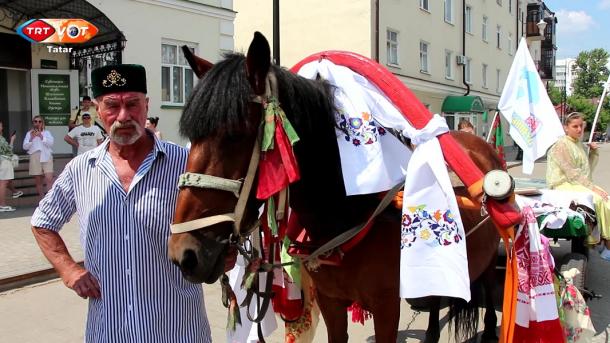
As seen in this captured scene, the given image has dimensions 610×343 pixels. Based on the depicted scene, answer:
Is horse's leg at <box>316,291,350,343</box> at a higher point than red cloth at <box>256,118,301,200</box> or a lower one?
lower

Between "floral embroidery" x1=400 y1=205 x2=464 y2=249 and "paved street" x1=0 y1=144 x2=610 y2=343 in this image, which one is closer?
"floral embroidery" x1=400 y1=205 x2=464 y2=249

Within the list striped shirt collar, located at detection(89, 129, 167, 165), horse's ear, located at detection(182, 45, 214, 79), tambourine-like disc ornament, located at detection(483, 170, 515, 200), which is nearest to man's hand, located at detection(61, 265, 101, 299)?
striped shirt collar, located at detection(89, 129, 167, 165)

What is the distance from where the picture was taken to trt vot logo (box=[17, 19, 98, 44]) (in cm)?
1053

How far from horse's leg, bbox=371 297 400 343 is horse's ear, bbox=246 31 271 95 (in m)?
1.22

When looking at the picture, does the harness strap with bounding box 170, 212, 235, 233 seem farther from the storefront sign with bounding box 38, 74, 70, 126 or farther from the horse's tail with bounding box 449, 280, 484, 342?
the storefront sign with bounding box 38, 74, 70, 126

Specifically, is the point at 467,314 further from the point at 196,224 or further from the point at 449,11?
the point at 449,11

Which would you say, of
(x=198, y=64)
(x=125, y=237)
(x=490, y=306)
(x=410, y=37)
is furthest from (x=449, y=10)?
(x=125, y=237)

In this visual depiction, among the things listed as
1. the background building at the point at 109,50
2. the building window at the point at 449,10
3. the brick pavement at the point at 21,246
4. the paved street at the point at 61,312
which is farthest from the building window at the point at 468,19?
the brick pavement at the point at 21,246

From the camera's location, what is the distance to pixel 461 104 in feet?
77.0

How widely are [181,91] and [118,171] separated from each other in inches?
473

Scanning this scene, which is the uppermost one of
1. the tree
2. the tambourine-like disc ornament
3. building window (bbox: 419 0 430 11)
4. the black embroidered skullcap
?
the tree

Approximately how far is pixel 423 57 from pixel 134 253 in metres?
21.9

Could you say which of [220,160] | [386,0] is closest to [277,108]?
[220,160]

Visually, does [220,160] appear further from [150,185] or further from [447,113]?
[447,113]
